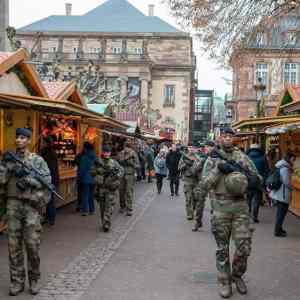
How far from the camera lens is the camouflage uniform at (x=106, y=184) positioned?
11773mm

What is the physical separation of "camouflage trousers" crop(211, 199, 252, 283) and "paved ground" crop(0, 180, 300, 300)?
0.37 metres

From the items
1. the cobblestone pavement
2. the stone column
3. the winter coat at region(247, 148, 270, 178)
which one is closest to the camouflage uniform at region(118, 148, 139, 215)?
the cobblestone pavement

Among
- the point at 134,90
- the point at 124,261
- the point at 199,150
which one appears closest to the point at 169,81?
the point at 134,90

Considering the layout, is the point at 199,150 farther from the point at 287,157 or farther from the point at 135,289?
the point at 135,289

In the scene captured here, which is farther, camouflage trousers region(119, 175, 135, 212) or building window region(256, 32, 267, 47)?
building window region(256, 32, 267, 47)

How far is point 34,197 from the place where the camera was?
702cm

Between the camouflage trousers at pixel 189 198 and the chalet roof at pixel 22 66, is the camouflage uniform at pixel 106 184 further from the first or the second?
the camouflage trousers at pixel 189 198

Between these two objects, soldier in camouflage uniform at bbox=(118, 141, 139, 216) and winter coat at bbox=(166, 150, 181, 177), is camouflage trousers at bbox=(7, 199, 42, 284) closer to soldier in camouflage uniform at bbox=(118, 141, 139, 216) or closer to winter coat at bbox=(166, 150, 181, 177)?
soldier in camouflage uniform at bbox=(118, 141, 139, 216)

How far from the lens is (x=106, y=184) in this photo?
1175 cm

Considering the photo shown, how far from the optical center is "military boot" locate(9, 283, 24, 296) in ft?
22.8

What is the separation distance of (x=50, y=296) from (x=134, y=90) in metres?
62.7

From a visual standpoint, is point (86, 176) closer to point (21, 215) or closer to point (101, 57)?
point (21, 215)

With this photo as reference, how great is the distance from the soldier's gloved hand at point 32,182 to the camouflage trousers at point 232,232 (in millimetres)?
2071

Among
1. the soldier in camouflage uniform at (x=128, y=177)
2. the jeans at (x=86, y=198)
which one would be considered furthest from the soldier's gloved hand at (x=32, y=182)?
the soldier in camouflage uniform at (x=128, y=177)
